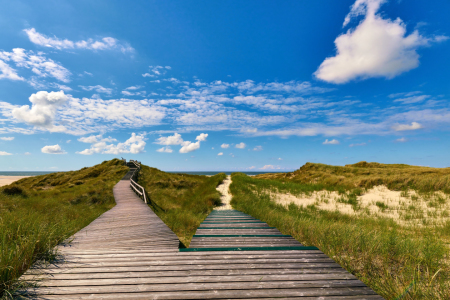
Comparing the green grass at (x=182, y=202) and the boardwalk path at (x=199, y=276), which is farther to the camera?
the green grass at (x=182, y=202)

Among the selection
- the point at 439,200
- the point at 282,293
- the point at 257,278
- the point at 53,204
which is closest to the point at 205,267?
the point at 257,278

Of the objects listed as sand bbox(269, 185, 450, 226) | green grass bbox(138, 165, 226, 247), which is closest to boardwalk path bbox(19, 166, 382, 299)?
green grass bbox(138, 165, 226, 247)

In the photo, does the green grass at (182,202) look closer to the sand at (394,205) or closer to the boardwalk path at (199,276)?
the boardwalk path at (199,276)

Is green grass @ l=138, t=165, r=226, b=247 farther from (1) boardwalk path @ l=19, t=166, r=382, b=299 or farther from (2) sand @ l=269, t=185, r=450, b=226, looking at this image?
(2) sand @ l=269, t=185, r=450, b=226

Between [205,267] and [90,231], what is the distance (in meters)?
4.62

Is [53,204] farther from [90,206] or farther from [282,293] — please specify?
[282,293]

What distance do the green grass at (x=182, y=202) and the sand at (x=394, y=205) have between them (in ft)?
16.5

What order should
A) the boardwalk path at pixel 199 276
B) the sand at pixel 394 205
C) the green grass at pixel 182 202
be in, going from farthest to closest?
the sand at pixel 394 205, the green grass at pixel 182 202, the boardwalk path at pixel 199 276

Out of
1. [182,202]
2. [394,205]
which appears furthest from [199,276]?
[182,202]

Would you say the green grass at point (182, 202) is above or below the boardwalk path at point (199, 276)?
below

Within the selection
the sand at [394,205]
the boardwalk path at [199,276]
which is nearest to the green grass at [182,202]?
the boardwalk path at [199,276]

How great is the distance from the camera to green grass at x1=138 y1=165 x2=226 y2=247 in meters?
7.74

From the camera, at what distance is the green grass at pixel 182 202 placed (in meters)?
7.74

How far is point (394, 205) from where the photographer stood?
10922 mm
